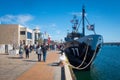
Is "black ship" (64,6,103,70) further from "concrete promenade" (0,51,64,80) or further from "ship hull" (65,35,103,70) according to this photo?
"concrete promenade" (0,51,64,80)

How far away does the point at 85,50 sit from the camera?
22.0 meters

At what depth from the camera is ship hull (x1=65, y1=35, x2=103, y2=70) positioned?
2169 centimetres

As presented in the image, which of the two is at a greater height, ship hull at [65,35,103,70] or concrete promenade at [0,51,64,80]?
ship hull at [65,35,103,70]

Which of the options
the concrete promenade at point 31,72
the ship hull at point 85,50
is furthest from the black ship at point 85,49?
the concrete promenade at point 31,72

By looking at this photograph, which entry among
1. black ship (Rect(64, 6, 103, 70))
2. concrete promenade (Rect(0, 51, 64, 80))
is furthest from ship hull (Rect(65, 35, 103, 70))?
concrete promenade (Rect(0, 51, 64, 80))

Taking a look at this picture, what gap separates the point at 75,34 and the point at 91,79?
27.7ft

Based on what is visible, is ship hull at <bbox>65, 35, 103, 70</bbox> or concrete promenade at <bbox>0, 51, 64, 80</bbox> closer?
concrete promenade at <bbox>0, 51, 64, 80</bbox>

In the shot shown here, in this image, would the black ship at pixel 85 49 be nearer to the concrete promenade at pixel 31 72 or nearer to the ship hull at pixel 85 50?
the ship hull at pixel 85 50

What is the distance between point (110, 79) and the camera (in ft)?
65.5

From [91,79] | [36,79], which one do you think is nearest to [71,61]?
[91,79]

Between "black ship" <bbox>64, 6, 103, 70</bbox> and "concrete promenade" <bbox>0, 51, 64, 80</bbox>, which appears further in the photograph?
"black ship" <bbox>64, 6, 103, 70</bbox>

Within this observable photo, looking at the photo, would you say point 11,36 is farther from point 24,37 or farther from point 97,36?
point 97,36

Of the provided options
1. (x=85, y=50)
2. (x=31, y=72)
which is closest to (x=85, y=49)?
(x=85, y=50)

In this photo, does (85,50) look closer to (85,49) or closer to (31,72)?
(85,49)
